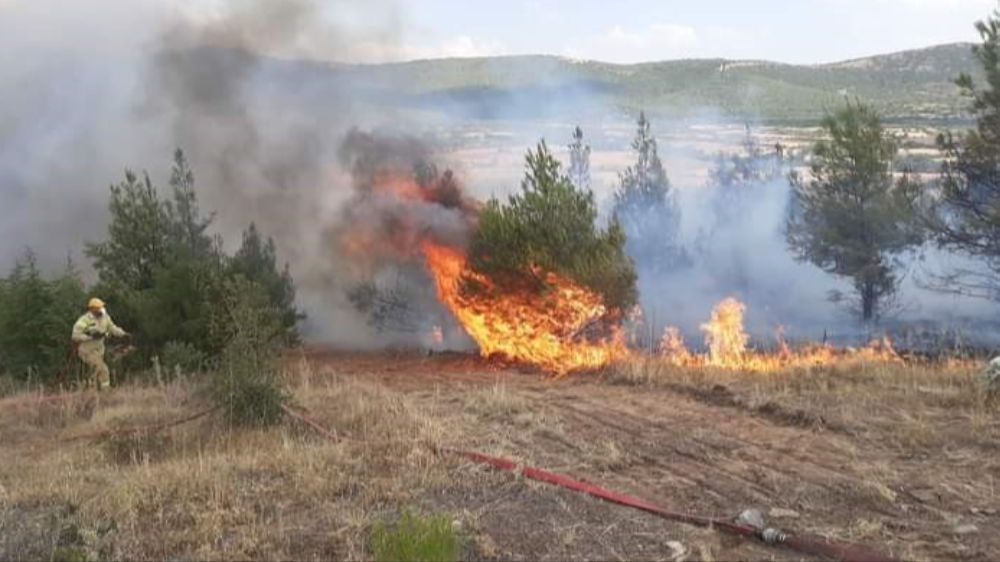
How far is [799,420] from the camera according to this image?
10.1m

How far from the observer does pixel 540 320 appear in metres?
16.9

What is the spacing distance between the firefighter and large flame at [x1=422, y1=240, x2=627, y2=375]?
664 centimetres

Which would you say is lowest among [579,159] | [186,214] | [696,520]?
[696,520]

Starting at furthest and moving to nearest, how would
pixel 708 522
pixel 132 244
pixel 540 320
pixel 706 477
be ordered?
pixel 132 244
pixel 540 320
pixel 706 477
pixel 708 522

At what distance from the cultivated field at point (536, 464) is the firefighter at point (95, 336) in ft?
9.87

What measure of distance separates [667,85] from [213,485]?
73140 millimetres

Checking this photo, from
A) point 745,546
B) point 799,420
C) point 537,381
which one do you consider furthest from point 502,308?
point 745,546

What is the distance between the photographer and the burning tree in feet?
113

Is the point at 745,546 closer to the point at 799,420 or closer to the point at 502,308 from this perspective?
the point at 799,420

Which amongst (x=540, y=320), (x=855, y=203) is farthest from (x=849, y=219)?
(x=540, y=320)

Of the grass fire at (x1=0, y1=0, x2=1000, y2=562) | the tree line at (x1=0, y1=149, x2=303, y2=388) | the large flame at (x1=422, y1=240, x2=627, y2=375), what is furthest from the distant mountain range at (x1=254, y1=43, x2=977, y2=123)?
the large flame at (x1=422, y1=240, x2=627, y2=375)

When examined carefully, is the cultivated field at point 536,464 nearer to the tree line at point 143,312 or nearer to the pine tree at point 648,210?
the tree line at point 143,312

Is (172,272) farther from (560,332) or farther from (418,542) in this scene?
(418,542)

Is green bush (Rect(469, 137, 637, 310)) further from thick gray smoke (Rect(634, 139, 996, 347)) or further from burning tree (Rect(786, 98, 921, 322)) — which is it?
burning tree (Rect(786, 98, 921, 322))
